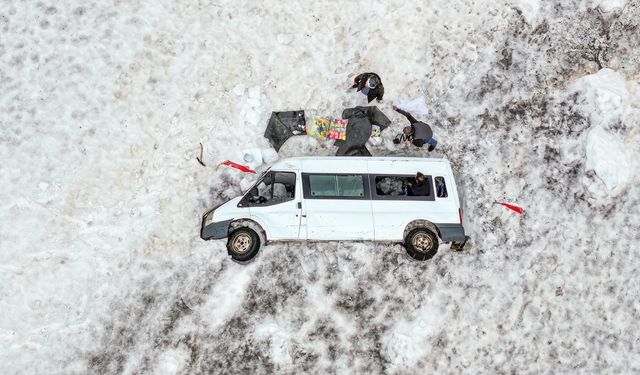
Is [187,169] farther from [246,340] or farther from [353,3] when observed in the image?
[353,3]

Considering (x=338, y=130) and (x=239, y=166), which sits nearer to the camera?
(x=239, y=166)

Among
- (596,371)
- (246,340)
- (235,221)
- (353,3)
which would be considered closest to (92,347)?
(246,340)

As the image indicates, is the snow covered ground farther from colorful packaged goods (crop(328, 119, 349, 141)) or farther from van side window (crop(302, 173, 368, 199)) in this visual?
van side window (crop(302, 173, 368, 199))

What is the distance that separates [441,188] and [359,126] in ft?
8.28

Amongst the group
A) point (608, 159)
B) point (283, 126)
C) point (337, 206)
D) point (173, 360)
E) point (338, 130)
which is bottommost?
point (173, 360)

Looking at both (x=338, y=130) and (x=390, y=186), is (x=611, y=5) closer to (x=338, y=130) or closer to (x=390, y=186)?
(x=390, y=186)

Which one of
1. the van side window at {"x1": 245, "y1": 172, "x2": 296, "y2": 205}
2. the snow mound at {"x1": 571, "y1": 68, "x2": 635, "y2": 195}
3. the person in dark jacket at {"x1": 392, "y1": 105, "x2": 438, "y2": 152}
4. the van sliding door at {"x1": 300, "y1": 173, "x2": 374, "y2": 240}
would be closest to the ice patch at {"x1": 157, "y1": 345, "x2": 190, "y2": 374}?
the van side window at {"x1": 245, "y1": 172, "x2": 296, "y2": 205}

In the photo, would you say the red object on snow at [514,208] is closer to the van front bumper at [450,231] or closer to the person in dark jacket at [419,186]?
the van front bumper at [450,231]

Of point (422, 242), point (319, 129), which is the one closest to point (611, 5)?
point (422, 242)

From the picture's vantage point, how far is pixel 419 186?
37.4ft

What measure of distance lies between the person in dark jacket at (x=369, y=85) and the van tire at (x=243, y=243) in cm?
443

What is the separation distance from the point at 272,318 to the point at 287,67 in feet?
20.4

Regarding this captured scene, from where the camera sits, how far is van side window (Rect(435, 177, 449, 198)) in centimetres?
1133

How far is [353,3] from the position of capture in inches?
508
